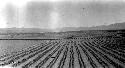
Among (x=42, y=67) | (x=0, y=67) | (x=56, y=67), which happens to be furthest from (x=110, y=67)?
(x=0, y=67)

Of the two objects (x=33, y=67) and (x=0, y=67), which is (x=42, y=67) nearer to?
(x=33, y=67)

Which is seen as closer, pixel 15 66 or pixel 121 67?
pixel 121 67

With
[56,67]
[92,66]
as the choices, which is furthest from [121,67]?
[56,67]

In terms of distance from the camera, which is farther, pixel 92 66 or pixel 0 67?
pixel 0 67

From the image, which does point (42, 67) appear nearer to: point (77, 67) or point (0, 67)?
point (77, 67)

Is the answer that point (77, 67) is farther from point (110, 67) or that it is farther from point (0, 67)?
point (0, 67)

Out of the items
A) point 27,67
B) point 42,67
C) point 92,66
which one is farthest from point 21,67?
point 92,66

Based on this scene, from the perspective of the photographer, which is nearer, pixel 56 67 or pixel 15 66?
pixel 56 67
